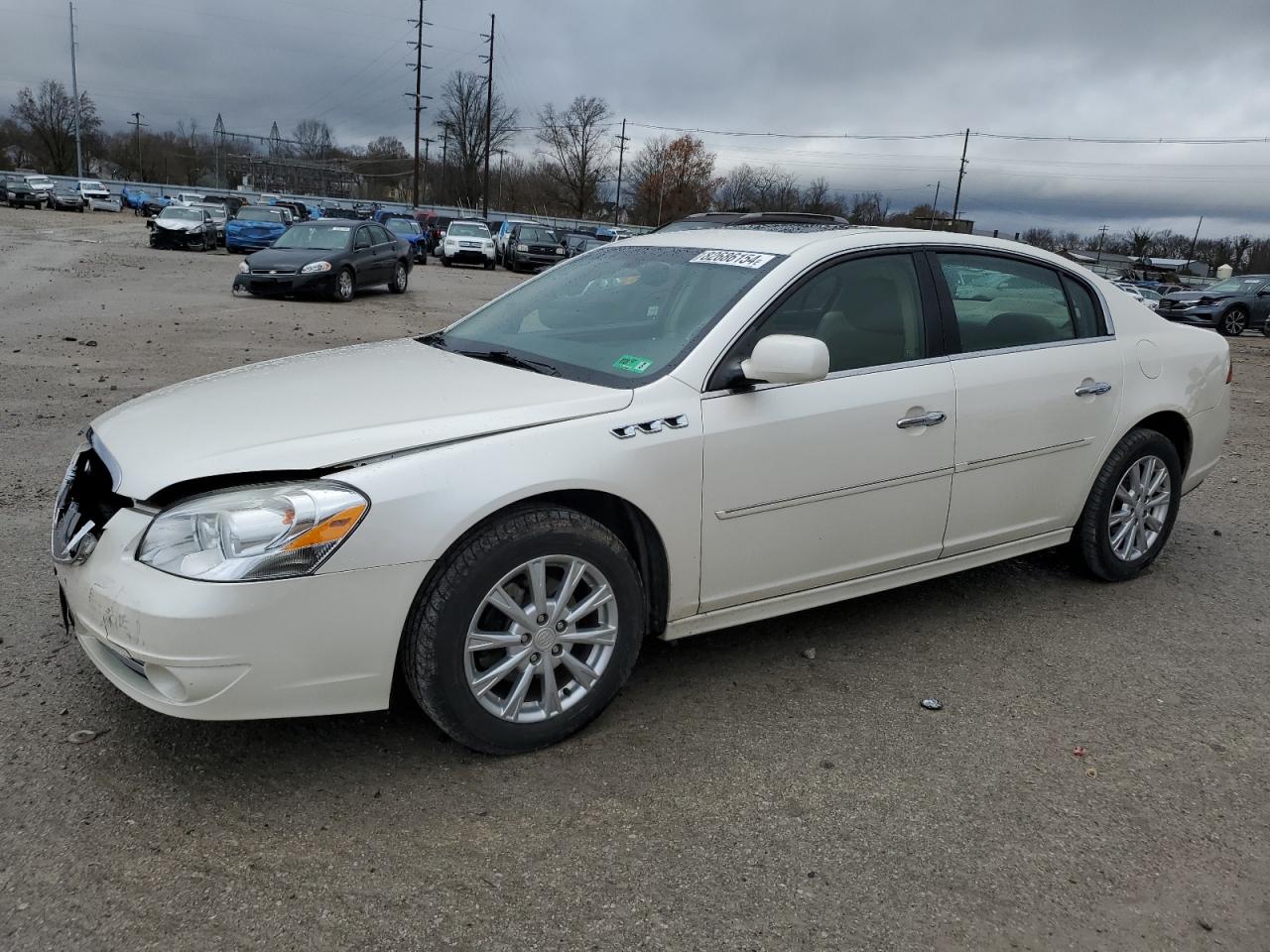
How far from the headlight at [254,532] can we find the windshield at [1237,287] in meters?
26.0

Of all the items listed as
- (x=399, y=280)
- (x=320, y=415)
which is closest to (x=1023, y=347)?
(x=320, y=415)

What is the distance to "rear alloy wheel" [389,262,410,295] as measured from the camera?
19250mm

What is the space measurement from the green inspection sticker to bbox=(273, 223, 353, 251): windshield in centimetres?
1531

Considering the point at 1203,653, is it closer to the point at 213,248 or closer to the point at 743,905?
the point at 743,905

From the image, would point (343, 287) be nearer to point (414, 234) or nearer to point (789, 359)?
point (789, 359)

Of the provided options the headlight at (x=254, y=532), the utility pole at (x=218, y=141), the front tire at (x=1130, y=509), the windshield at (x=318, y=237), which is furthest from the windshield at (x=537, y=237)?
the utility pole at (x=218, y=141)

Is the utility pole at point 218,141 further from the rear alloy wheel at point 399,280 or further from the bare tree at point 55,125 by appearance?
the rear alloy wheel at point 399,280

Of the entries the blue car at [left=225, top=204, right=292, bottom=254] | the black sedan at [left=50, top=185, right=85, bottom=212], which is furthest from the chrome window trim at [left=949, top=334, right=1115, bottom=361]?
the black sedan at [left=50, top=185, right=85, bottom=212]

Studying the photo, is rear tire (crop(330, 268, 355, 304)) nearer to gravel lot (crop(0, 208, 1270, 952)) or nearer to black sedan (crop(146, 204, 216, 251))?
gravel lot (crop(0, 208, 1270, 952))

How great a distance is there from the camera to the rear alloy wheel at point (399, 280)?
19250 mm

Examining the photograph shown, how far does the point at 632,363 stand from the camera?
340 cm

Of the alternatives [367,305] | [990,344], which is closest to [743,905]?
[990,344]

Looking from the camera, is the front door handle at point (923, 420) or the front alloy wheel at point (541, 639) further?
the front door handle at point (923, 420)

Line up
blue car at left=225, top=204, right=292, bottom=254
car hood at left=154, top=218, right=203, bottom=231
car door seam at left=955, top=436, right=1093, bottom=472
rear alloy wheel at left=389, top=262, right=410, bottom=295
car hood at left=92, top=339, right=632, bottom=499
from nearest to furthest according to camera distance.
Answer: car hood at left=92, top=339, right=632, bottom=499 < car door seam at left=955, top=436, right=1093, bottom=472 < rear alloy wheel at left=389, top=262, right=410, bottom=295 < car hood at left=154, top=218, right=203, bottom=231 < blue car at left=225, top=204, right=292, bottom=254
